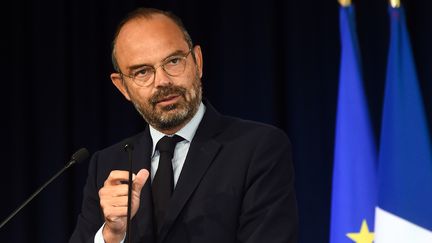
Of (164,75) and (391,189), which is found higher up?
(164,75)

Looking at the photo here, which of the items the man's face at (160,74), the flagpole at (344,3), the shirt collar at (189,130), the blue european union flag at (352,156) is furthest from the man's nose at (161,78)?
the flagpole at (344,3)

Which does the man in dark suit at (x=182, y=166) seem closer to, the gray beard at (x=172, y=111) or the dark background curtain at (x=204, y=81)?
the gray beard at (x=172, y=111)

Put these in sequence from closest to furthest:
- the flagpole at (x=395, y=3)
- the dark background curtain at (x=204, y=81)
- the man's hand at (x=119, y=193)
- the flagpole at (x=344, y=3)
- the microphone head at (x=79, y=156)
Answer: the man's hand at (x=119, y=193)
the microphone head at (x=79, y=156)
the flagpole at (x=395, y=3)
the flagpole at (x=344, y=3)
the dark background curtain at (x=204, y=81)

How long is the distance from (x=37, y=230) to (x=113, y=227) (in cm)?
228

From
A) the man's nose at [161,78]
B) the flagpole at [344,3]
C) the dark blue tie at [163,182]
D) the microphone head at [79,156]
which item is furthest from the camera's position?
the flagpole at [344,3]

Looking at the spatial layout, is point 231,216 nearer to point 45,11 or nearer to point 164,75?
point 164,75

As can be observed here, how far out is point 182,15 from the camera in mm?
3656

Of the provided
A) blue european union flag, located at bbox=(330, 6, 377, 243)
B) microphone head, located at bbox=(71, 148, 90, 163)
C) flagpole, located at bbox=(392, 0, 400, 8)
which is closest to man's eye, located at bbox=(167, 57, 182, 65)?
microphone head, located at bbox=(71, 148, 90, 163)

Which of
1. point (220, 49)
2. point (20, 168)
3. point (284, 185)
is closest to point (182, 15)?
point (220, 49)

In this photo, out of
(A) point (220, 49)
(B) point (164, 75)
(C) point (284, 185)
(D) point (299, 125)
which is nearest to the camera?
(C) point (284, 185)

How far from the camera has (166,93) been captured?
2.03 metres

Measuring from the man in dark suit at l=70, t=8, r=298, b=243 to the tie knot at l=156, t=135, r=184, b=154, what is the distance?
1 cm

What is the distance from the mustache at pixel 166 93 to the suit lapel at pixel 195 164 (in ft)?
0.41

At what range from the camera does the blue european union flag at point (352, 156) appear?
2867mm
